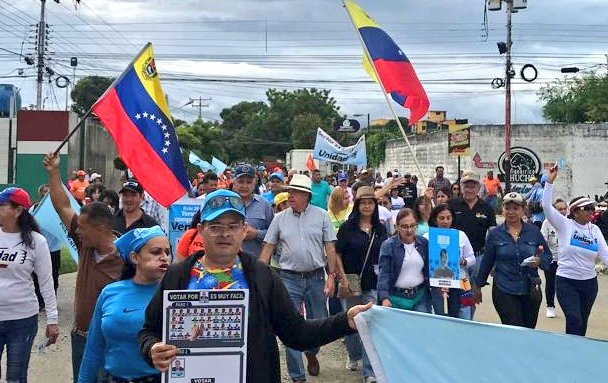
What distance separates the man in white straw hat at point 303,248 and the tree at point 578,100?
172 feet

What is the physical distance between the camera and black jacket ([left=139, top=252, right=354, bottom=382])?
3.01 m

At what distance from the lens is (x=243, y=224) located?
3238 mm

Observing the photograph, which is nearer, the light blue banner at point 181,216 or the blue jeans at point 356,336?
the blue jeans at point 356,336

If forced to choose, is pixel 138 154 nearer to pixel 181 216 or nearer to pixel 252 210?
pixel 252 210

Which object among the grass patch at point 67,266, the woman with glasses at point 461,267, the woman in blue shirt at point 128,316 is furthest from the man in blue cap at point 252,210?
the grass patch at point 67,266

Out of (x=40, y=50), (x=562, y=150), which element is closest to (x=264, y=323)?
(x=562, y=150)

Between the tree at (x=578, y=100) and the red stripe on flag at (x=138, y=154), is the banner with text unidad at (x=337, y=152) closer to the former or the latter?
the red stripe on flag at (x=138, y=154)

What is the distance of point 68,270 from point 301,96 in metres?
87.7

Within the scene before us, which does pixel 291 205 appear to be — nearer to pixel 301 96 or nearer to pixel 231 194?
pixel 231 194

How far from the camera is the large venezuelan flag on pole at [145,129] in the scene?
6.57 metres

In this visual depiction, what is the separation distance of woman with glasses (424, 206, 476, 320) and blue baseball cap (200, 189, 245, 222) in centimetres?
386

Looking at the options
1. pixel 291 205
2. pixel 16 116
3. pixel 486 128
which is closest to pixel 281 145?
pixel 486 128

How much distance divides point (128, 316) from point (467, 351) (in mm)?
1497

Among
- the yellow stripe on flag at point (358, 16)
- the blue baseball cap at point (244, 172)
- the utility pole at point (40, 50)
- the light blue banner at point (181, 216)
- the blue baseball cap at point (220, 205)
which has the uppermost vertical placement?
the utility pole at point (40, 50)
